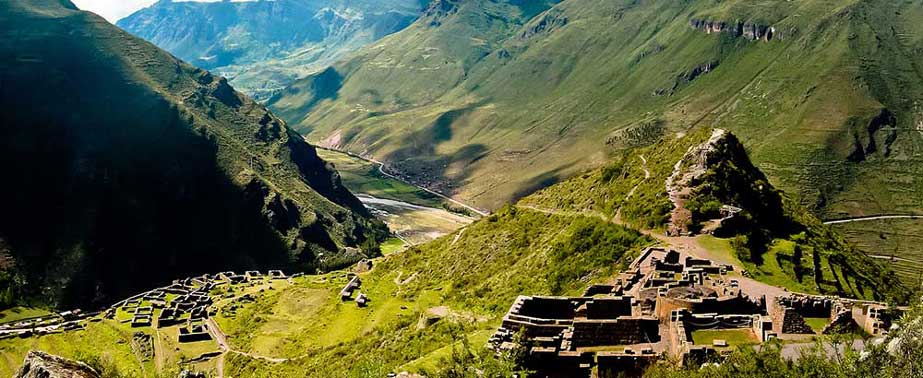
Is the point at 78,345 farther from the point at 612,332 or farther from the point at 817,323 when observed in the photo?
the point at 817,323

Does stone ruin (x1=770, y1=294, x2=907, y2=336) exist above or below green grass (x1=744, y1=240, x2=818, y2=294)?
below

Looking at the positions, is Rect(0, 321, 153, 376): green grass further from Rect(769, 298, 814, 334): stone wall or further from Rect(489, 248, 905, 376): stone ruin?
Rect(769, 298, 814, 334): stone wall

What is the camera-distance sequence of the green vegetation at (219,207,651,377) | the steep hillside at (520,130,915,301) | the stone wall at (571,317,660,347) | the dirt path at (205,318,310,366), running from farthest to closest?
the dirt path at (205,318,310,366)
the green vegetation at (219,207,651,377)
the steep hillside at (520,130,915,301)
the stone wall at (571,317,660,347)

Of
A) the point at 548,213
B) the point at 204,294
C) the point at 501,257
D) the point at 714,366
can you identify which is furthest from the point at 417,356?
the point at 204,294

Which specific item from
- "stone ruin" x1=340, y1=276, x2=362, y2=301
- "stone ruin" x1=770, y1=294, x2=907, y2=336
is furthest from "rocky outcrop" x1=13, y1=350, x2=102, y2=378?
"stone ruin" x1=340, y1=276, x2=362, y2=301

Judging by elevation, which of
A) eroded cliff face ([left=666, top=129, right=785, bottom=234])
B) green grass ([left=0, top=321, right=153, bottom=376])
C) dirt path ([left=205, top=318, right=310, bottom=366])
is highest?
eroded cliff face ([left=666, top=129, right=785, bottom=234])
